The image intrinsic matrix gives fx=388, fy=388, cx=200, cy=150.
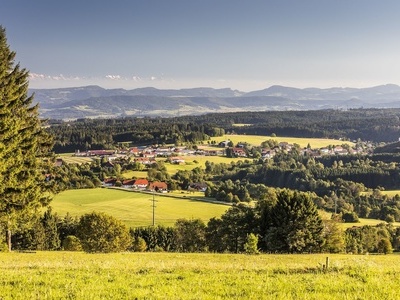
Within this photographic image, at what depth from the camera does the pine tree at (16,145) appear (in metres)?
23.0

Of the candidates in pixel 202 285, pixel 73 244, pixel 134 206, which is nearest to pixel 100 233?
pixel 73 244

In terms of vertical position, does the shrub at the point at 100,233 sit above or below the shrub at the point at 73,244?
above

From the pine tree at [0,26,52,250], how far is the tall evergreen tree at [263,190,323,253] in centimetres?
2330

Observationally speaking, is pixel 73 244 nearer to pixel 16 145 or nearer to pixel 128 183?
pixel 16 145

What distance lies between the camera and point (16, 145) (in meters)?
24.2

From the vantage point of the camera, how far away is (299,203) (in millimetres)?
41375

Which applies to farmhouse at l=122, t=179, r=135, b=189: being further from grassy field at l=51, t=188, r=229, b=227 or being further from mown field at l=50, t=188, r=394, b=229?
grassy field at l=51, t=188, r=229, b=227

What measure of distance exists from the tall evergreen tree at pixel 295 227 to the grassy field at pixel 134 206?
35.1 m

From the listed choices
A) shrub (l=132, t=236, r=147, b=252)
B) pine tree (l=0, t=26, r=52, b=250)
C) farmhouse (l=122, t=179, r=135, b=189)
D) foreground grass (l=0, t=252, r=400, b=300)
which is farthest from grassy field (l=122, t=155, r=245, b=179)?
foreground grass (l=0, t=252, r=400, b=300)

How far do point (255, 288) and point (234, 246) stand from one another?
40272 millimetres

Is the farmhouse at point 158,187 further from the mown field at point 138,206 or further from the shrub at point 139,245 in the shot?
the shrub at point 139,245

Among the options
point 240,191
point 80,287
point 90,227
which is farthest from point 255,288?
point 240,191

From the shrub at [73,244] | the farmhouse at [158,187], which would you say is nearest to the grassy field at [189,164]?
the farmhouse at [158,187]

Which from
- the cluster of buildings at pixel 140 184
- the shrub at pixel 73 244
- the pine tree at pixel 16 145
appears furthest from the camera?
the cluster of buildings at pixel 140 184
